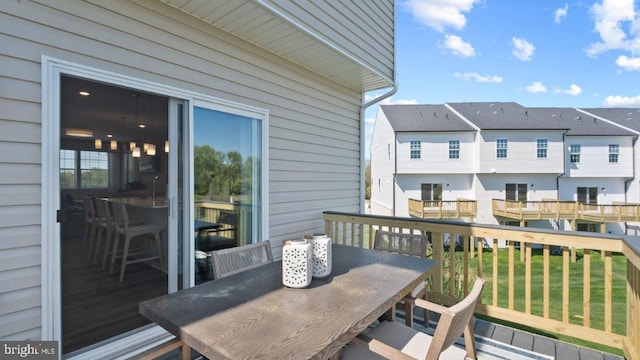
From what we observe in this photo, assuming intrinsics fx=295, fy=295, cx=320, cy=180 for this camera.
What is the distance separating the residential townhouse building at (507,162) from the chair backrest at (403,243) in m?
12.9

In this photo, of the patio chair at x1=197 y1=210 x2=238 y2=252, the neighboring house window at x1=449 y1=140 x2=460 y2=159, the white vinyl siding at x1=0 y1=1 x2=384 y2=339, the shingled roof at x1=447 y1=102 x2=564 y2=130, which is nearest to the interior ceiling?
the white vinyl siding at x1=0 y1=1 x2=384 y2=339

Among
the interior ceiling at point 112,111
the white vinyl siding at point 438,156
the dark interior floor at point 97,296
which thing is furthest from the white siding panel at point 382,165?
the dark interior floor at point 97,296

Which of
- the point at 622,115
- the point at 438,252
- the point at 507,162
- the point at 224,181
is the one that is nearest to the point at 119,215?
the point at 224,181

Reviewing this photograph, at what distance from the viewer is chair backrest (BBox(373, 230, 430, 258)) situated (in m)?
2.56

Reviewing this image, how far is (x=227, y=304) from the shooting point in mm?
1414

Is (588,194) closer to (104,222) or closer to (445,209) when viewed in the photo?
(445,209)

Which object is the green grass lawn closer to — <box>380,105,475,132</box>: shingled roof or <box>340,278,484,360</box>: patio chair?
<box>340,278,484,360</box>: patio chair

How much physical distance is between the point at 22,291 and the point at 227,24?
2.46 metres

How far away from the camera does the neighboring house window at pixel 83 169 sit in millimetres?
2059

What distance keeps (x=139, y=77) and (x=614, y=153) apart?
21993 mm

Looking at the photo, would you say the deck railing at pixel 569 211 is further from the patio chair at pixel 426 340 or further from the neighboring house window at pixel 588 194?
the patio chair at pixel 426 340

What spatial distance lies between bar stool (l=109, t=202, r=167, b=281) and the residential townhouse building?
13.5 m

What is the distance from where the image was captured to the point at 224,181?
117 inches

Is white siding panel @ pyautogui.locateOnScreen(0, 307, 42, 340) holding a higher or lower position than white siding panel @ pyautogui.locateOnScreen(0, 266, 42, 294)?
lower
